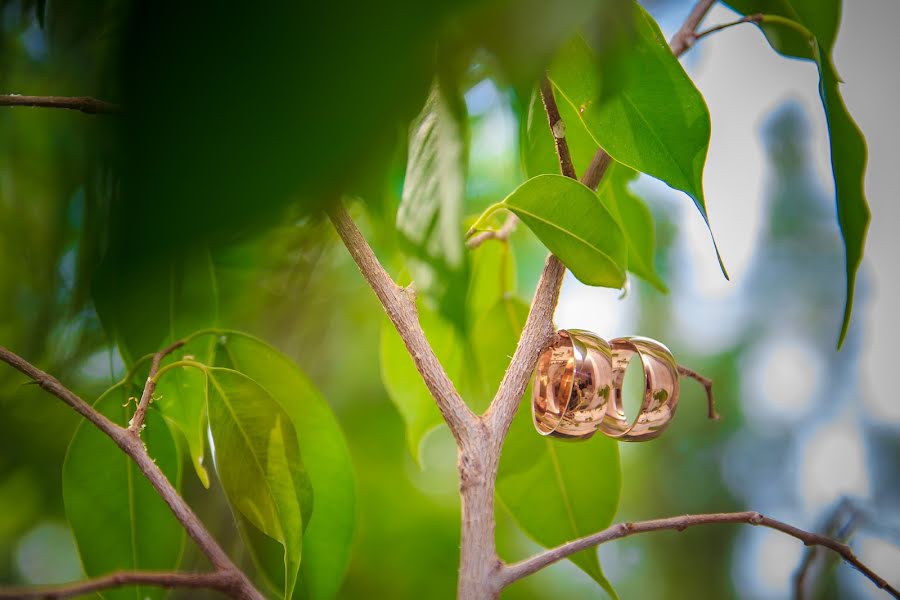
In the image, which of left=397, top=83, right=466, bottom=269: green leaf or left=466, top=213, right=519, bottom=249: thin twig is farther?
left=466, top=213, right=519, bottom=249: thin twig

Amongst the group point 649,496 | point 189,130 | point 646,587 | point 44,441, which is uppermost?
point 189,130

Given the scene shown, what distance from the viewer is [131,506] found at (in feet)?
0.85

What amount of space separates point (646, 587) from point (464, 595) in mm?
885

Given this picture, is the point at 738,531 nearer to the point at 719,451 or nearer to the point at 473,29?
the point at 719,451

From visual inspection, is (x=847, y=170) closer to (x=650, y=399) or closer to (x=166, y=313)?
(x=650, y=399)

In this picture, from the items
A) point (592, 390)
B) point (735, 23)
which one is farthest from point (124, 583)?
point (735, 23)

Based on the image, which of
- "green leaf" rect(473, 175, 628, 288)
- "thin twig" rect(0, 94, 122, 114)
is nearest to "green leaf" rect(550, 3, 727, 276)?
"green leaf" rect(473, 175, 628, 288)

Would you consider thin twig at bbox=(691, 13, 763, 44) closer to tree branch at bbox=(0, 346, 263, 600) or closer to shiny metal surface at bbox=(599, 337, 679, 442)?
shiny metal surface at bbox=(599, 337, 679, 442)

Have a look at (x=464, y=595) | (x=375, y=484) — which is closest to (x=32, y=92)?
(x=464, y=595)

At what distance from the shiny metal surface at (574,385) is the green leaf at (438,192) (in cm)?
9

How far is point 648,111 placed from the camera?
7.7 inches

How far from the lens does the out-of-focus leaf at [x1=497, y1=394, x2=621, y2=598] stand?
0.28 m

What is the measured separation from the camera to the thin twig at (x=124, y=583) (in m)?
0.14

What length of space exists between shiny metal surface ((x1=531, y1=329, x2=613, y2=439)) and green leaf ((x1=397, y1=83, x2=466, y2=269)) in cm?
9
